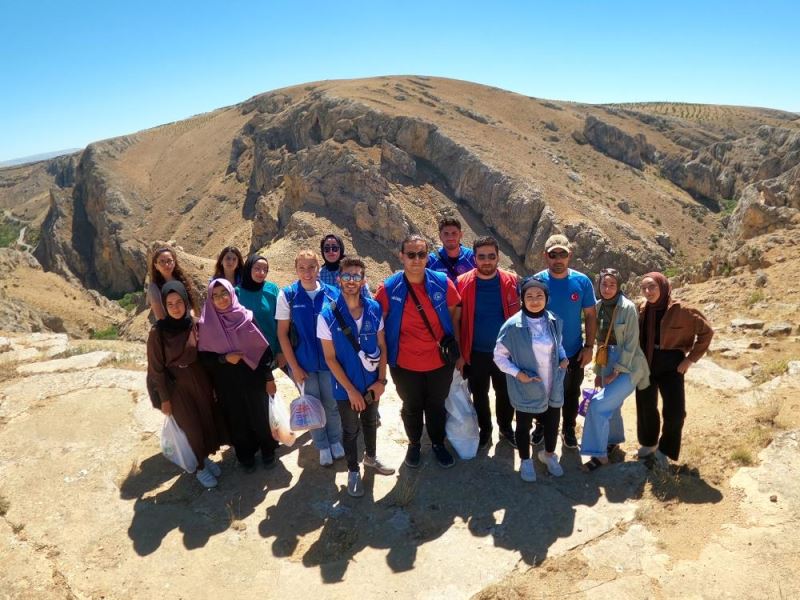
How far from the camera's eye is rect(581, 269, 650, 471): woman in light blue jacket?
3.99m

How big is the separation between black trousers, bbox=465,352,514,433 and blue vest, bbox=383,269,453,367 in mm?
568

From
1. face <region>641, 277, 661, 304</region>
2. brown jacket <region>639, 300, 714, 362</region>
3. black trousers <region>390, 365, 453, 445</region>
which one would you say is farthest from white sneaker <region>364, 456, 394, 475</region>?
face <region>641, 277, 661, 304</region>

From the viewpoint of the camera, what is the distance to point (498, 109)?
148 feet

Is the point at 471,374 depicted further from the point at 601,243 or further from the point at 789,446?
the point at 601,243

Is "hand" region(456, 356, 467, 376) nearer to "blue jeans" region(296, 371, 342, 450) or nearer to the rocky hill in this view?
"blue jeans" region(296, 371, 342, 450)

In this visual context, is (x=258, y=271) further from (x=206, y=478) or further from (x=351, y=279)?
(x=206, y=478)

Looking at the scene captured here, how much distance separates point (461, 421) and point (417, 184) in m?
27.1

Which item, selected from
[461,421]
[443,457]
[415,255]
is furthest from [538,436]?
[415,255]

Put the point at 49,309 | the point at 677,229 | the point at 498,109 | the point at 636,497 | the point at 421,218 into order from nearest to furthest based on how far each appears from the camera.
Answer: the point at 636,497 → the point at 49,309 → the point at 421,218 → the point at 677,229 → the point at 498,109

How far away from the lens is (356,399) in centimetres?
385

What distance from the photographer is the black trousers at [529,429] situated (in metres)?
4.04

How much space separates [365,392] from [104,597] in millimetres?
2273

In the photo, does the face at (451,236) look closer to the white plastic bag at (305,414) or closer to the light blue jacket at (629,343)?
the light blue jacket at (629,343)

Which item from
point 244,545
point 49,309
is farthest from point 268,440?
point 49,309
